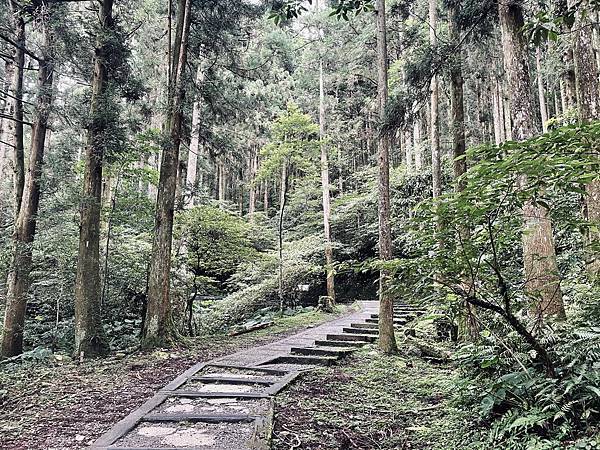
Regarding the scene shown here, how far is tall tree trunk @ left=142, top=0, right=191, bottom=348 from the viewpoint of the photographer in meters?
7.61

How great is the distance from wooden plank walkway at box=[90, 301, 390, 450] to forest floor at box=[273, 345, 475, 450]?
9.7 inches

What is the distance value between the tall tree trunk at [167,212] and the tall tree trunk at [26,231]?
2.70m

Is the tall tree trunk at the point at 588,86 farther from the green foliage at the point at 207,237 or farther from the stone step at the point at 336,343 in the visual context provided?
the green foliage at the point at 207,237

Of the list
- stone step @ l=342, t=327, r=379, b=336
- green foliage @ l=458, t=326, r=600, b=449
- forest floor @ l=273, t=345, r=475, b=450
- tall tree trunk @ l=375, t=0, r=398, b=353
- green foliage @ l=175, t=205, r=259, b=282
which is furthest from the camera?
green foliage @ l=175, t=205, r=259, b=282

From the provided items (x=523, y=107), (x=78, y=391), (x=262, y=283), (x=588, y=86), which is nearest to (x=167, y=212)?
(x=78, y=391)

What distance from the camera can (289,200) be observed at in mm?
23734

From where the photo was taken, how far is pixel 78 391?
5156 millimetres

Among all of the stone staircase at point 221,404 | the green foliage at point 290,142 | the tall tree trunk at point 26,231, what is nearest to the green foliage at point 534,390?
the stone staircase at point 221,404

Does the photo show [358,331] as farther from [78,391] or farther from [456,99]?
[78,391]

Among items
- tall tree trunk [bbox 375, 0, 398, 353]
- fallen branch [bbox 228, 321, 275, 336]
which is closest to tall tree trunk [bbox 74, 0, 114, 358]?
fallen branch [bbox 228, 321, 275, 336]

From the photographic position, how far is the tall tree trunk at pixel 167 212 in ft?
25.0

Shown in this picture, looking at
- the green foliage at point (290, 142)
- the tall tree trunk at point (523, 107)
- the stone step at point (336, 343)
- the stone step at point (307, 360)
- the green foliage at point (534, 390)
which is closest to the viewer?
the green foliage at point (534, 390)

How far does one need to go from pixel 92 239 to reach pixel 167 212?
4.54 ft

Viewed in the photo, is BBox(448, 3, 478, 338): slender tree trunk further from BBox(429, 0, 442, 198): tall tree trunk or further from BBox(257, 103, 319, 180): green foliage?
BBox(257, 103, 319, 180): green foliage
